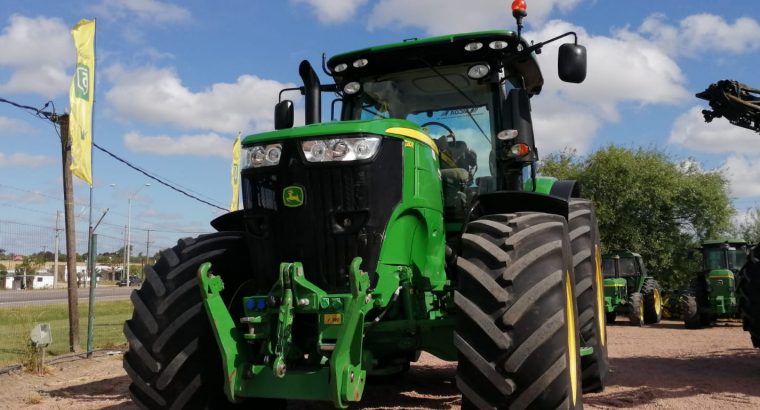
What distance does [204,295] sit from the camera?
13.3ft

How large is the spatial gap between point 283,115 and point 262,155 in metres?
1.70

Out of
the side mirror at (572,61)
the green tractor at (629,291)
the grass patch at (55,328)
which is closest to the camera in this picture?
the side mirror at (572,61)

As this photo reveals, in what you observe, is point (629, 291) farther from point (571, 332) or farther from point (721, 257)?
point (571, 332)

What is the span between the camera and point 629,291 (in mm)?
20891

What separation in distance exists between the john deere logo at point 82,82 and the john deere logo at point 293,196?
21.9 feet

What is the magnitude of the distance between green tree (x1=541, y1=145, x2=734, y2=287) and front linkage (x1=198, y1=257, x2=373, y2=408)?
82.1 ft

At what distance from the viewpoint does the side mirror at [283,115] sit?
5883 millimetres

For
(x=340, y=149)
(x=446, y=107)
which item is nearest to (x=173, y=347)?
(x=340, y=149)

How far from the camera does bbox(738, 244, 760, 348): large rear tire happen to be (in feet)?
26.1

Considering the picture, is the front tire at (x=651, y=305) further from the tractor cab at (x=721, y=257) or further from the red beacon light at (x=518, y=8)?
the red beacon light at (x=518, y=8)

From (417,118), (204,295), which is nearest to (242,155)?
(204,295)

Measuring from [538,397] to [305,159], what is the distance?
1902 mm

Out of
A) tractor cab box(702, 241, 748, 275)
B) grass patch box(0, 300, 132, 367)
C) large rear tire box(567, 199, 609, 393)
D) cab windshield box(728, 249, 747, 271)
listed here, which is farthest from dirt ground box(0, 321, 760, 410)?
cab windshield box(728, 249, 747, 271)

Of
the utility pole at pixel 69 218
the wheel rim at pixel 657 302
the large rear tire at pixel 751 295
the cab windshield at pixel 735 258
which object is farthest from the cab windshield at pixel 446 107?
the cab windshield at pixel 735 258
